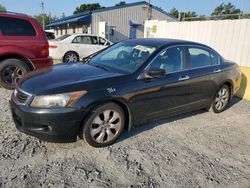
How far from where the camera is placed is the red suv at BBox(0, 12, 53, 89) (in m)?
6.07

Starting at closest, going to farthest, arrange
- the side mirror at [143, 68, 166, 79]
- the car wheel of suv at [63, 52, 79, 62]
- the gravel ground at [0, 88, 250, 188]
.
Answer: the gravel ground at [0, 88, 250, 188]
the side mirror at [143, 68, 166, 79]
the car wheel of suv at [63, 52, 79, 62]

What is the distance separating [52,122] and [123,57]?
5.87 ft

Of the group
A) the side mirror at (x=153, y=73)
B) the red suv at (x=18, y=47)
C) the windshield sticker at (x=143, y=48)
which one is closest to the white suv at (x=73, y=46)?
the red suv at (x=18, y=47)

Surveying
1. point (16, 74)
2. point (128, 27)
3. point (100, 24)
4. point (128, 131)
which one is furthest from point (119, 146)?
point (128, 27)

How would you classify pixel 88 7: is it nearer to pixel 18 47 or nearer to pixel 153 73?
pixel 18 47

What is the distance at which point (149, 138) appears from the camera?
4.10 meters

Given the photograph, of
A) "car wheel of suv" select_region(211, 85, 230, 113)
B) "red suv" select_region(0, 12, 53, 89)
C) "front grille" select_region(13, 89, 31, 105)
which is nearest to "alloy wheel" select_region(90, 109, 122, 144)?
"front grille" select_region(13, 89, 31, 105)

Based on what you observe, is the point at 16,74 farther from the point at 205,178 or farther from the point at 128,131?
the point at 205,178

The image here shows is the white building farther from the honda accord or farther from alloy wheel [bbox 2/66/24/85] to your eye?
the honda accord

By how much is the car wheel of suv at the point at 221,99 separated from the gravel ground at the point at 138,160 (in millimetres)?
833

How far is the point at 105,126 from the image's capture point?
365cm

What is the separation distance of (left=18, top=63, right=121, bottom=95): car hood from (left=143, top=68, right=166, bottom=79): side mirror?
45 centimetres

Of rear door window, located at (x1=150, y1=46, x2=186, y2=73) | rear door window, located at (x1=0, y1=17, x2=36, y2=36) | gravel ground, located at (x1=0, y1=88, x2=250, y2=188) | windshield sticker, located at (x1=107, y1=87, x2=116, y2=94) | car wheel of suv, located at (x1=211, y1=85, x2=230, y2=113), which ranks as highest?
rear door window, located at (x1=0, y1=17, x2=36, y2=36)

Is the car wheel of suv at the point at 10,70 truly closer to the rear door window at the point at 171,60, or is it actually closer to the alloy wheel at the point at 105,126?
the alloy wheel at the point at 105,126
